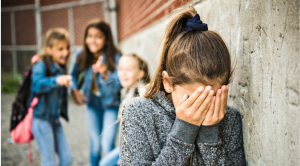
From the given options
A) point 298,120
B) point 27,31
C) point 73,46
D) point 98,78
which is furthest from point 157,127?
point 27,31

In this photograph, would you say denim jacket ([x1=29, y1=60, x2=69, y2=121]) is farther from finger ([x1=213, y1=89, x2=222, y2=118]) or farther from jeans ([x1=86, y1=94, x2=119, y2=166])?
finger ([x1=213, y1=89, x2=222, y2=118])

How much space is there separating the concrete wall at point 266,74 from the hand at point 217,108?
184 millimetres

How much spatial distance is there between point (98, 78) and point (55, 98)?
0.57 m

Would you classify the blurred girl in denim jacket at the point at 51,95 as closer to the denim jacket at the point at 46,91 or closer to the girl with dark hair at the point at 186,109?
the denim jacket at the point at 46,91

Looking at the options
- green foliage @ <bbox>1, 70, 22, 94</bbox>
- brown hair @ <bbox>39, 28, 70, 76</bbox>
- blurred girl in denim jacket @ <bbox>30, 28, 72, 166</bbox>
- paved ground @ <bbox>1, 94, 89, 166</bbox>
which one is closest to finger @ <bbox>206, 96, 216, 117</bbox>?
blurred girl in denim jacket @ <bbox>30, 28, 72, 166</bbox>

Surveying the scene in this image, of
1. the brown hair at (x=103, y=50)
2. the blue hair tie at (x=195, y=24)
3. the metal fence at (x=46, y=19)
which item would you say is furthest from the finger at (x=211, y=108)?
the metal fence at (x=46, y=19)

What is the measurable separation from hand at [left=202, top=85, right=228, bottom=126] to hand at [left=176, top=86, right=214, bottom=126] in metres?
0.02

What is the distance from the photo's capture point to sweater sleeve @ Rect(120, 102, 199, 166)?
1.28 metres

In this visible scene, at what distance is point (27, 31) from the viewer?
12.9 meters

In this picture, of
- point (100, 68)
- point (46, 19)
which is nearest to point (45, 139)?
point (100, 68)

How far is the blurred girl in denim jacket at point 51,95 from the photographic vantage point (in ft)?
10.2

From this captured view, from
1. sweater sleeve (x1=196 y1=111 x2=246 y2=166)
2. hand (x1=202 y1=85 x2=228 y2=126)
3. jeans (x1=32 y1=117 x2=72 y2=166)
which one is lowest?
jeans (x1=32 y1=117 x2=72 y2=166)

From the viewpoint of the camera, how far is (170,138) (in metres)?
1.30

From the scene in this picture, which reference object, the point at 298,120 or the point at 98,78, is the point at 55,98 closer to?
the point at 98,78
